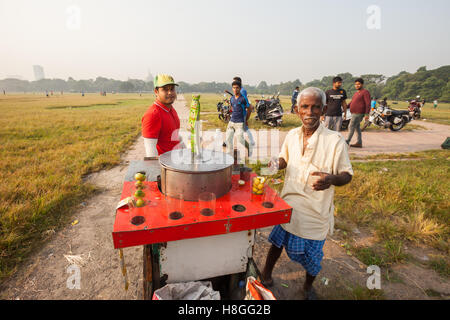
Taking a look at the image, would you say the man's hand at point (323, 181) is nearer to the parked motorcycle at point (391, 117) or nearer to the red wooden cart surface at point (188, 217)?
the red wooden cart surface at point (188, 217)

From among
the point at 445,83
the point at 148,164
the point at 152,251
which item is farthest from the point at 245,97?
the point at 445,83

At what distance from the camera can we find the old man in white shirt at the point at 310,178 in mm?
1742

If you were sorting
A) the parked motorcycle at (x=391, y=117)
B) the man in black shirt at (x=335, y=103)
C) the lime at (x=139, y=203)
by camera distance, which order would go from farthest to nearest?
the parked motorcycle at (x=391, y=117) < the man in black shirt at (x=335, y=103) < the lime at (x=139, y=203)

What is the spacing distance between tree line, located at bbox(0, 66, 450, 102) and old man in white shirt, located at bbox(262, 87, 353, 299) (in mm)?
2069

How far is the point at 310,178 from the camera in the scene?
6.10 ft

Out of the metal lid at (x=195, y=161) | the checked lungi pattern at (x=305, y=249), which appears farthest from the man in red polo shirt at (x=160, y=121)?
the checked lungi pattern at (x=305, y=249)

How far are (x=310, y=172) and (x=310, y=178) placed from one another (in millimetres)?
54

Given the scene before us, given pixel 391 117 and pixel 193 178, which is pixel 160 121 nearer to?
pixel 193 178

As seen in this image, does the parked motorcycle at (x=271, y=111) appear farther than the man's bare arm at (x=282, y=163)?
Yes

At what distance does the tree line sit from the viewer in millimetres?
57375

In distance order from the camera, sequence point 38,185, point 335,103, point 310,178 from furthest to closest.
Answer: point 335,103 < point 38,185 < point 310,178

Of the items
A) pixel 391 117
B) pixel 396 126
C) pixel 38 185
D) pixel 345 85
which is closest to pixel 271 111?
pixel 391 117

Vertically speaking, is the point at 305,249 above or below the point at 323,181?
below
